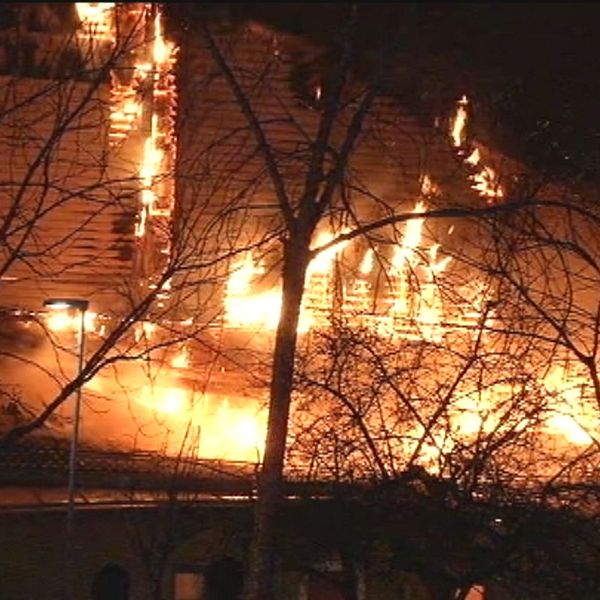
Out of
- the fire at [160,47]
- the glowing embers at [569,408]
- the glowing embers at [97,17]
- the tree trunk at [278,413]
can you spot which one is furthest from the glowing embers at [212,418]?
the glowing embers at [97,17]

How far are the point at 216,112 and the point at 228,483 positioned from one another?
3.40 m

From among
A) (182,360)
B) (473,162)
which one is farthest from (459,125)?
(182,360)

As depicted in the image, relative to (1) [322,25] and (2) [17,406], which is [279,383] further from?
(2) [17,406]

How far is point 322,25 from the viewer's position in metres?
9.34

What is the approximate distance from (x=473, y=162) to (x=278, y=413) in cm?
633

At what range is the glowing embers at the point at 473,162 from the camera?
13.8 metres

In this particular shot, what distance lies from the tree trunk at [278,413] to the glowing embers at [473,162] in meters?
4.42

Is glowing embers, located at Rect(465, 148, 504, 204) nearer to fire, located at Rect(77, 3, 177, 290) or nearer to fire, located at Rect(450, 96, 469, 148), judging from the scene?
fire, located at Rect(450, 96, 469, 148)

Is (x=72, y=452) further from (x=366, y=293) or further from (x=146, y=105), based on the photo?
(x=146, y=105)

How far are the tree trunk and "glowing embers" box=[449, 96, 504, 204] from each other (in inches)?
174

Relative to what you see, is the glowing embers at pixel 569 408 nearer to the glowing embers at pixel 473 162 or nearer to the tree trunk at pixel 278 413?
the tree trunk at pixel 278 413

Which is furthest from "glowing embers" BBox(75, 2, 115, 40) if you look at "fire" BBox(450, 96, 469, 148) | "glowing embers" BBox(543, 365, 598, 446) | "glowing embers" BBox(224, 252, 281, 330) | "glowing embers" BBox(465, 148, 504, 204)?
"glowing embers" BBox(465, 148, 504, 204)

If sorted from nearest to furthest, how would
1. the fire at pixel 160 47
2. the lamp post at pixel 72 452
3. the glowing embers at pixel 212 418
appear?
1. the fire at pixel 160 47
2. the lamp post at pixel 72 452
3. the glowing embers at pixel 212 418

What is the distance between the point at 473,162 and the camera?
15.1m
